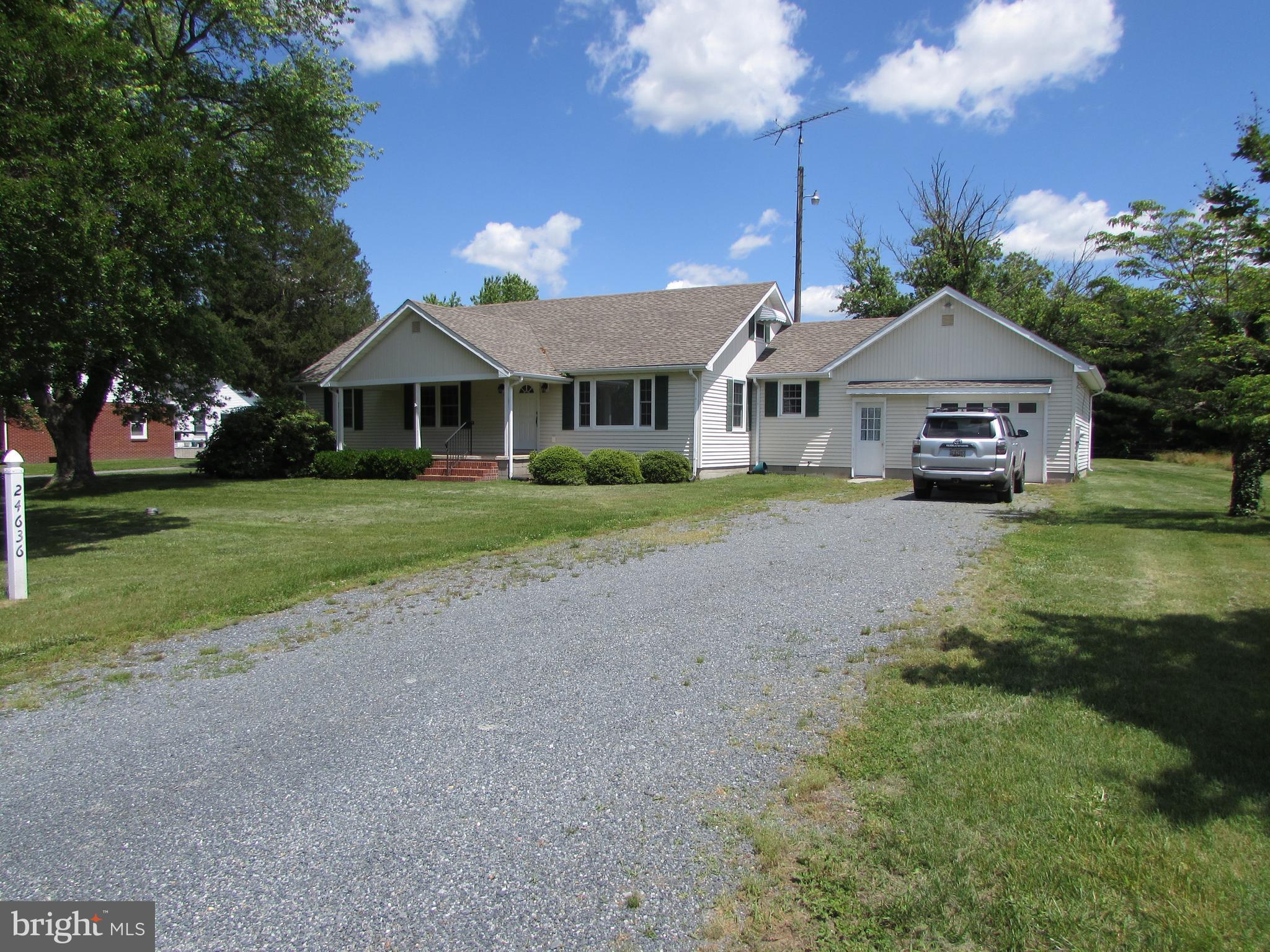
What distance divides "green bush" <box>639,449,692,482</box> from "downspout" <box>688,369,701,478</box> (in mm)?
721

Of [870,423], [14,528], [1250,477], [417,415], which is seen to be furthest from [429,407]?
[1250,477]

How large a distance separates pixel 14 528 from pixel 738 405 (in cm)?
1908

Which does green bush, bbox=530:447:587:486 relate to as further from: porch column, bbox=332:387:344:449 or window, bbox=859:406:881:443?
window, bbox=859:406:881:443

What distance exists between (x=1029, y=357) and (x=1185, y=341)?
653cm

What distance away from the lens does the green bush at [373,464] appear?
2308 cm

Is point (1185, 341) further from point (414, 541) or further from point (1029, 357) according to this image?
point (414, 541)

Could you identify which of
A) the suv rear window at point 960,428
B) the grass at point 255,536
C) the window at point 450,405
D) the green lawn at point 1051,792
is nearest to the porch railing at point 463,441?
the window at point 450,405

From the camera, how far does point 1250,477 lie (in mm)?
14031

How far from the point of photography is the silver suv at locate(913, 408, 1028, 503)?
1612cm

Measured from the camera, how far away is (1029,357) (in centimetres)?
2156

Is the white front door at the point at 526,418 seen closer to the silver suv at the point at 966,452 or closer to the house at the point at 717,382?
the house at the point at 717,382

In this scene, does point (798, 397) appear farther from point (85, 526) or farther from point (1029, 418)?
point (85, 526)

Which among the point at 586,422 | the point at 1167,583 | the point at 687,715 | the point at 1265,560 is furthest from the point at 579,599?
the point at 586,422

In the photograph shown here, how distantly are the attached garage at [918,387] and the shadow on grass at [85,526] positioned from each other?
53.5 ft
